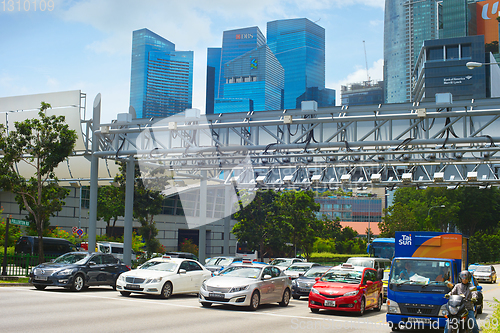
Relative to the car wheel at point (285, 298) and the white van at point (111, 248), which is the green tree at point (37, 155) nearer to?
the car wheel at point (285, 298)

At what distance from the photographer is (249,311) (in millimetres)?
16047

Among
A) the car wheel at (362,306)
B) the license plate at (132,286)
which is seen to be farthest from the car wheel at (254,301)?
the license plate at (132,286)

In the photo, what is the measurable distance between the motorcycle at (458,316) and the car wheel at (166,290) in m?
10.2

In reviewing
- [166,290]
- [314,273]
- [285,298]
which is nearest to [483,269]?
[314,273]

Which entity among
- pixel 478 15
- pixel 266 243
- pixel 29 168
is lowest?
pixel 266 243

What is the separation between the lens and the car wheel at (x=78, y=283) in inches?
758

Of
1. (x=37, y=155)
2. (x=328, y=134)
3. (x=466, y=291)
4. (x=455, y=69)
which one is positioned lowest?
(x=466, y=291)

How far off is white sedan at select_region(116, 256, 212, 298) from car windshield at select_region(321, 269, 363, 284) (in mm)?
5231

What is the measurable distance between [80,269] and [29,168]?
22.9 metres

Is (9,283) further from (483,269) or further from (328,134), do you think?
(483,269)

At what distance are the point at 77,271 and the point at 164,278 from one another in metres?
3.66

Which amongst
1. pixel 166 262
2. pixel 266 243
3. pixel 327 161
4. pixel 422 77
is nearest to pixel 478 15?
pixel 422 77

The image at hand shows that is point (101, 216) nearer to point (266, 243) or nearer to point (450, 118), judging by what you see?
point (266, 243)

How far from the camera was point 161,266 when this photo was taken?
63.0ft
